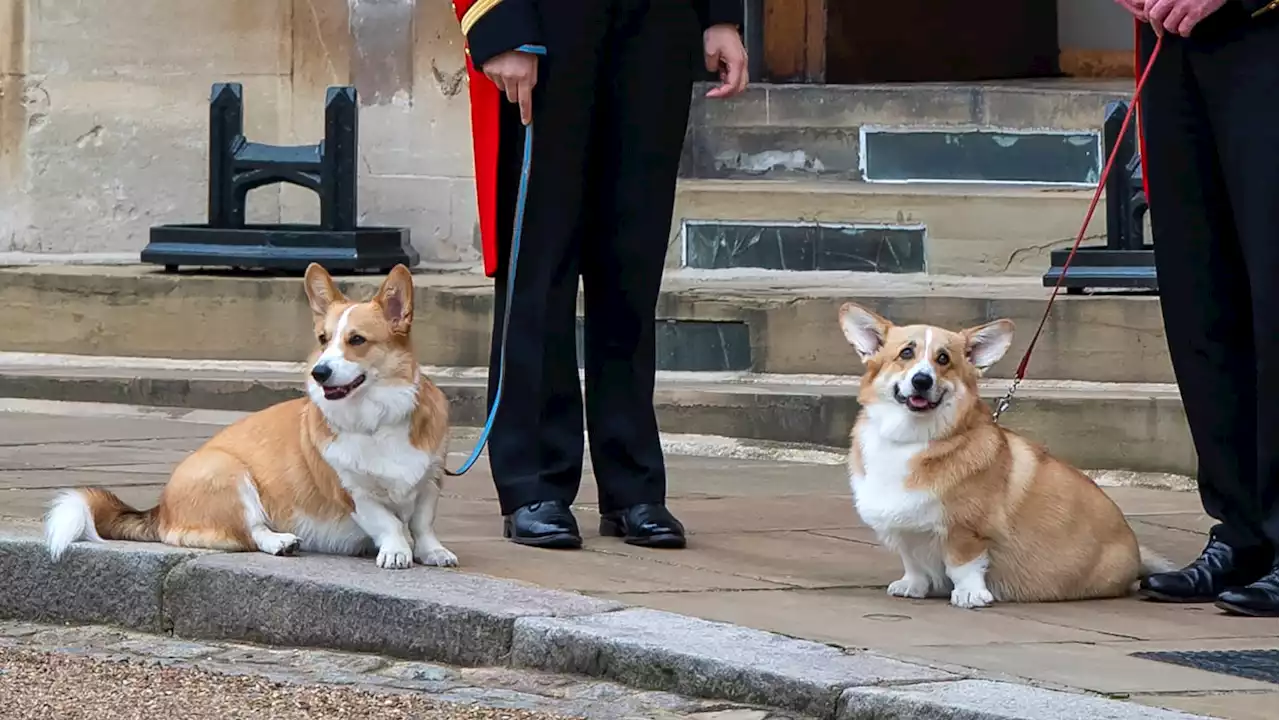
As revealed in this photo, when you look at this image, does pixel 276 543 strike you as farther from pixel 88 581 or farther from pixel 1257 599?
Answer: pixel 1257 599

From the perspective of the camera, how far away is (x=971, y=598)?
462 cm

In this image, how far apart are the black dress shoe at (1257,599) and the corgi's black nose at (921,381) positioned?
748 millimetres

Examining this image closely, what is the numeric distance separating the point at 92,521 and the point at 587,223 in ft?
4.23

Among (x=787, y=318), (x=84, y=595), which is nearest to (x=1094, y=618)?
(x=84, y=595)

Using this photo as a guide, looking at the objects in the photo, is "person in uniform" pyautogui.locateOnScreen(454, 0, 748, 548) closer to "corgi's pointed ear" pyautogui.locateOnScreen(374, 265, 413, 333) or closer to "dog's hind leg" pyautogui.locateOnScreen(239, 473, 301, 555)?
"corgi's pointed ear" pyautogui.locateOnScreen(374, 265, 413, 333)

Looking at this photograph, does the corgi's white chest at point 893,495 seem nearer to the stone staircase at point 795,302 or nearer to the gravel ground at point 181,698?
the gravel ground at point 181,698

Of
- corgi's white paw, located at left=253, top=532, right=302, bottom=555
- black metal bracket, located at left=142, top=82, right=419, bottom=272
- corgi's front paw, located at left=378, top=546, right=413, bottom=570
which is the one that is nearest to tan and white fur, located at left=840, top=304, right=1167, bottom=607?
corgi's front paw, located at left=378, top=546, right=413, bottom=570

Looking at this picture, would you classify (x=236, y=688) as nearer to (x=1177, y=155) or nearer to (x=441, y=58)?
(x=1177, y=155)

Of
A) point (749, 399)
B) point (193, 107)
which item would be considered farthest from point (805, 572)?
point (193, 107)

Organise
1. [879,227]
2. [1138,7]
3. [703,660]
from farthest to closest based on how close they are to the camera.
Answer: [879,227] → [1138,7] → [703,660]

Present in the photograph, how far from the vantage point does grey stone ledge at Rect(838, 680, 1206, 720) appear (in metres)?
3.57

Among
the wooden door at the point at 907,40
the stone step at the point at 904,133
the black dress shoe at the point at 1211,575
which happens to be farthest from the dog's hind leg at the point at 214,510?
the wooden door at the point at 907,40

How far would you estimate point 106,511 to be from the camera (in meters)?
4.97

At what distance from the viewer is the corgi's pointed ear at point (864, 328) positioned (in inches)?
188
